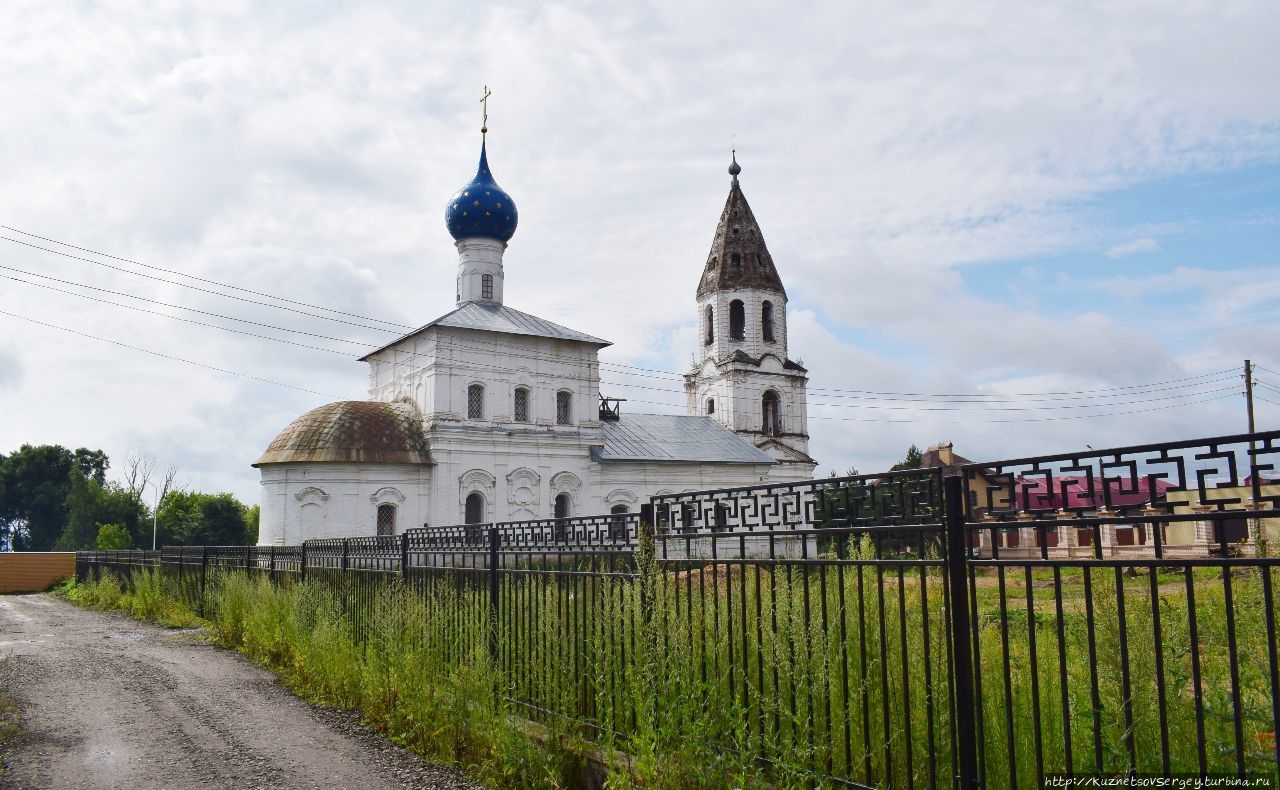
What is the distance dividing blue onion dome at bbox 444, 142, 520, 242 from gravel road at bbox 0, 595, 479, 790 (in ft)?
68.4

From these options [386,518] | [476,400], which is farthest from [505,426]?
[386,518]

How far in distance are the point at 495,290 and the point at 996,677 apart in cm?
2714

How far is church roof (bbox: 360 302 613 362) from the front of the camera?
27.6m

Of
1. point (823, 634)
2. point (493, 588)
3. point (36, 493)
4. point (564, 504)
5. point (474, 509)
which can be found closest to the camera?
point (823, 634)

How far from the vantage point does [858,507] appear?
376 cm

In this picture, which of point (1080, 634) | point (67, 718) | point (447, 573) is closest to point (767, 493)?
point (1080, 634)

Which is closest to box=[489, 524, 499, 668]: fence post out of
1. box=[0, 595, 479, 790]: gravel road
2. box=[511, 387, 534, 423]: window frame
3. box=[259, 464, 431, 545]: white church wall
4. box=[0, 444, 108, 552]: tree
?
box=[0, 595, 479, 790]: gravel road

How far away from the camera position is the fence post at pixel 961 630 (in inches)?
128

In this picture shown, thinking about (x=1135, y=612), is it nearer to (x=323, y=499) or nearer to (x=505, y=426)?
(x=323, y=499)

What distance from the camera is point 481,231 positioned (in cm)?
3022

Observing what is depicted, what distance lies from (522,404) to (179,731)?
2149cm

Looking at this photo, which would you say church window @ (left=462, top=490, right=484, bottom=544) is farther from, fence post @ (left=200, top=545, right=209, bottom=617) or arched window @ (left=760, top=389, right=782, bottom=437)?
arched window @ (left=760, top=389, right=782, bottom=437)

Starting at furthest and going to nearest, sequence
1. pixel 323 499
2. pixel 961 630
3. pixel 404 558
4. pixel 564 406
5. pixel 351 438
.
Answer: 1. pixel 564 406
2. pixel 351 438
3. pixel 323 499
4. pixel 404 558
5. pixel 961 630

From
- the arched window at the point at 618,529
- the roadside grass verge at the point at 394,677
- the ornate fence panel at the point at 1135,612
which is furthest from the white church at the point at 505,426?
the ornate fence panel at the point at 1135,612
